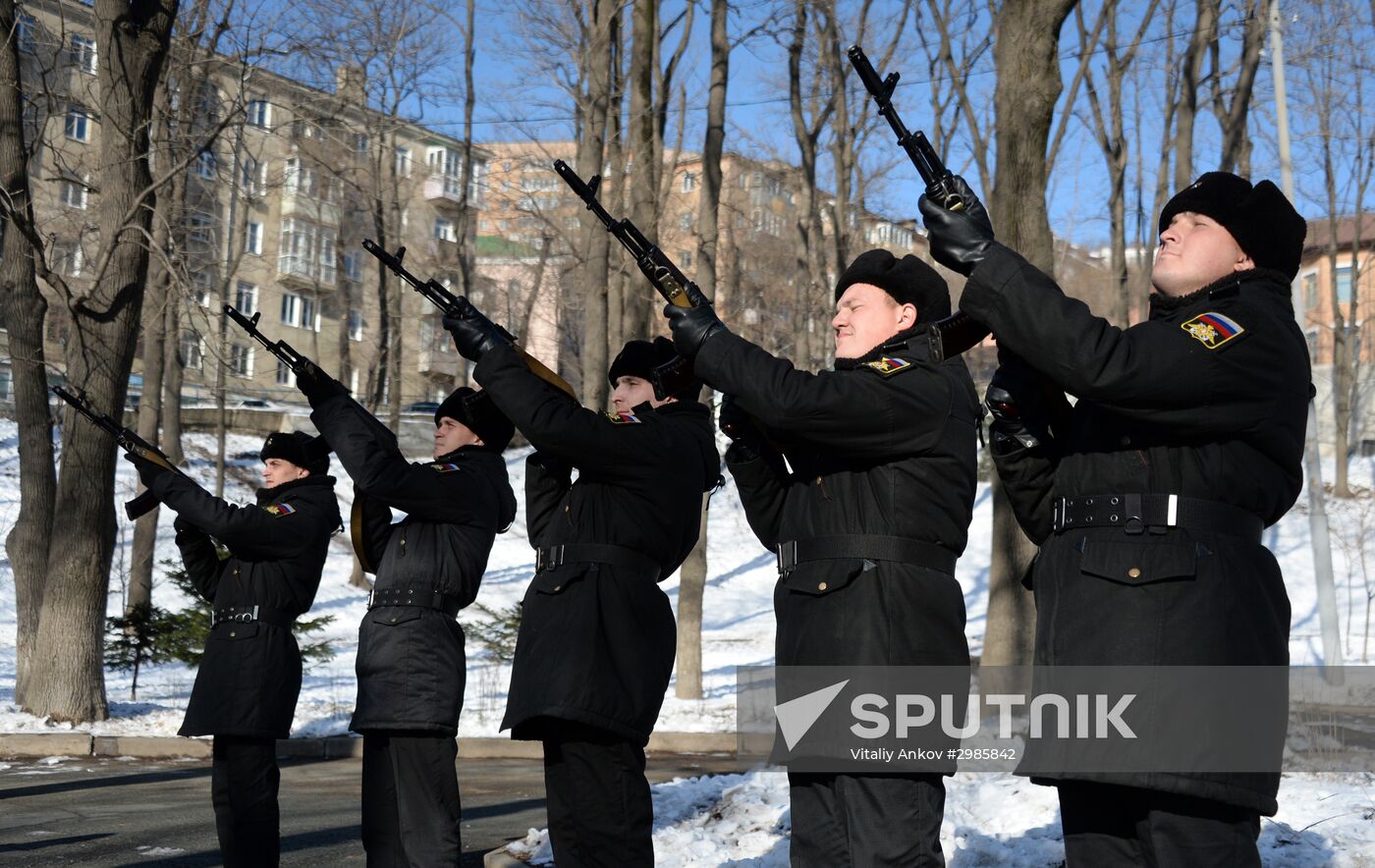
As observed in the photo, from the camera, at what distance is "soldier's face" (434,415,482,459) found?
6078 mm

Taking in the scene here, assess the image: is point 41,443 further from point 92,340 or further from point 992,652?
point 992,652

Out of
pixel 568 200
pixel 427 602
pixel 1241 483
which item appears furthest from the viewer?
pixel 568 200

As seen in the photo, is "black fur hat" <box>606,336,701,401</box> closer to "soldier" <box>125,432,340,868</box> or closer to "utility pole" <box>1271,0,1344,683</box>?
"soldier" <box>125,432,340,868</box>

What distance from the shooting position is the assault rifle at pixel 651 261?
164 inches

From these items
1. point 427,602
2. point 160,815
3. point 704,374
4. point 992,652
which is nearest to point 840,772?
point 704,374

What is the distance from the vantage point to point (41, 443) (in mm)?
13250

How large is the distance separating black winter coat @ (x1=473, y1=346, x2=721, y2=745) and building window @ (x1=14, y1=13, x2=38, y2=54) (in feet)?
36.6

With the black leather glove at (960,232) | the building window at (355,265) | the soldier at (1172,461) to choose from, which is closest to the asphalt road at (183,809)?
the soldier at (1172,461)

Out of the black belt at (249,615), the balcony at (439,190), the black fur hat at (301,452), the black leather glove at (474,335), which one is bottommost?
the black belt at (249,615)

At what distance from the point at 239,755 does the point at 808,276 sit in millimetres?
23695

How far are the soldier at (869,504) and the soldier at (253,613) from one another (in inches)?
113

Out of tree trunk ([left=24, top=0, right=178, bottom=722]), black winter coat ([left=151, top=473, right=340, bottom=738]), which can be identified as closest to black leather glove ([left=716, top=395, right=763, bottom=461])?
black winter coat ([left=151, top=473, right=340, bottom=738])

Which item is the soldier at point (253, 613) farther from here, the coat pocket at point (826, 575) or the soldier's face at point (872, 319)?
the soldier's face at point (872, 319)

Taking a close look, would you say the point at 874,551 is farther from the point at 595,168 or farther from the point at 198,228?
the point at 198,228
